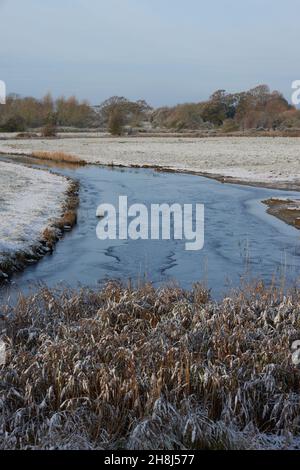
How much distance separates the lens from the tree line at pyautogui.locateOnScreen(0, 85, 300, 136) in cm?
9606

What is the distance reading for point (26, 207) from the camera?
22078 mm

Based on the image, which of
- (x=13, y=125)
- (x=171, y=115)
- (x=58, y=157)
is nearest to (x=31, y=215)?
(x=58, y=157)

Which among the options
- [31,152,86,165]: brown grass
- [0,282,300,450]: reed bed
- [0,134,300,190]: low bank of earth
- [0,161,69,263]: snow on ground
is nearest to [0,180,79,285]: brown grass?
[0,161,69,263]: snow on ground

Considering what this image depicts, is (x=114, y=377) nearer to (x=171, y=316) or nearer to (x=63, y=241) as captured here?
(x=171, y=316)

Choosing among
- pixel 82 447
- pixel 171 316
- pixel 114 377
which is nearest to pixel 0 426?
pixel 82 447

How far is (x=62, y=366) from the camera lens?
291 inches

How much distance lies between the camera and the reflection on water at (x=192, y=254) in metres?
13.9

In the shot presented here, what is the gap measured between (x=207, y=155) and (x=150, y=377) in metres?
46.3

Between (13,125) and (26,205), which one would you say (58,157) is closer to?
(26,205)

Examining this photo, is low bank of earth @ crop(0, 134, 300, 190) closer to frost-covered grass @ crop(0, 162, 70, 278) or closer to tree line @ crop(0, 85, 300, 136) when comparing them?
frost-covered grass @ crop(0, 162, 70, 278)

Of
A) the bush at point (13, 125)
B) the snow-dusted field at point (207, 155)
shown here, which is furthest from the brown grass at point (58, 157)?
the bush at point (13, 125)

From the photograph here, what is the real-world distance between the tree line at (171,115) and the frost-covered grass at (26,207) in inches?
2158

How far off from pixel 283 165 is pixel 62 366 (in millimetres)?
36544

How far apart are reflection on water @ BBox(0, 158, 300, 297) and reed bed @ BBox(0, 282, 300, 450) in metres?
2.71
